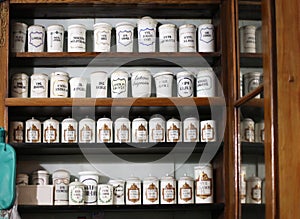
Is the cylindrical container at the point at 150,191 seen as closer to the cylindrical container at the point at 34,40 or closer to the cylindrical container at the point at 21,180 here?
the cylindrical container at the point at 21,180

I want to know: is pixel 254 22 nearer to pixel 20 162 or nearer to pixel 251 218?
pixel 251 218

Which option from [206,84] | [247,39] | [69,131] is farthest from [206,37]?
[69,131]

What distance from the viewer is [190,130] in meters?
2.28

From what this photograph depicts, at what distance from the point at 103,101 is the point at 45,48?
0.40 m

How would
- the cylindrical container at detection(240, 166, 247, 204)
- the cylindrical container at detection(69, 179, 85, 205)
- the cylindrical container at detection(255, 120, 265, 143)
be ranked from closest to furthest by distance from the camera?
the cylindrical container at detection(255, 120, 265, 143), the cylindrical container at detection(240, 166, 247, 204), the cylindrical container at detection(69, 179, 85, 205)

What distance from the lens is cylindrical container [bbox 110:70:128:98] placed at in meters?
2.28

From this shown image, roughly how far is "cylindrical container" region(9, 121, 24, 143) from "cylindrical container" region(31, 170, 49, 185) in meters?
0.14

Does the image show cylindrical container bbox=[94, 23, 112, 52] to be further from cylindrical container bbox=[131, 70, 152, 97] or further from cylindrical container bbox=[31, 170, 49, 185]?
cylindrical container bbox=[31, 170, 49, 185]

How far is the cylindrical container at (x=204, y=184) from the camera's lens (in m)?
2.27

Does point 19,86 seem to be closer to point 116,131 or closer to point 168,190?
point 116,131

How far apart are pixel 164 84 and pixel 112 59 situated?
0.22 metres

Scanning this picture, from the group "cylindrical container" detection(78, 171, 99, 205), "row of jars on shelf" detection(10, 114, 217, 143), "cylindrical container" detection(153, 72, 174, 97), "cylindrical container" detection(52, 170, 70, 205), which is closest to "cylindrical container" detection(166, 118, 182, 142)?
"row of jars on shelf" detection(10, 114, 217, 143)

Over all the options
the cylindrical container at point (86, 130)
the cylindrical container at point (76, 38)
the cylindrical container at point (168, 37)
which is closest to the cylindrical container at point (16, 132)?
the cylindrical container at point (86, 130)

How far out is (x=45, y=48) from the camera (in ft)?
8.11
